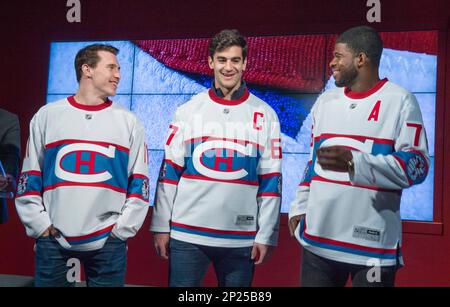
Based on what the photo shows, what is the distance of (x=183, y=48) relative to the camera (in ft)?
11.1

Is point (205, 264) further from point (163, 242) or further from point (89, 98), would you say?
point (89, 98)

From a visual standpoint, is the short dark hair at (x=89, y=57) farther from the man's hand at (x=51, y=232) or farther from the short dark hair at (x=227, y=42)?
the man's hand at (x=51, y=232)

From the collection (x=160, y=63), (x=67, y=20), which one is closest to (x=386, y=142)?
(x=160, y=63)

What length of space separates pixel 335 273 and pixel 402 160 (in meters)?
0.49

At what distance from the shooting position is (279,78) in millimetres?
3252

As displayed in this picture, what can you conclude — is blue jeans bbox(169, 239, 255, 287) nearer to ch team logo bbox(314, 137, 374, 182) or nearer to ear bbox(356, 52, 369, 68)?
ch team logo bbox(314, 137, 374, 182)

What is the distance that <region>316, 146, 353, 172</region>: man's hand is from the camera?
2.14 meters

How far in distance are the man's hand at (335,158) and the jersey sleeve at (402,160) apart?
0.04 meters

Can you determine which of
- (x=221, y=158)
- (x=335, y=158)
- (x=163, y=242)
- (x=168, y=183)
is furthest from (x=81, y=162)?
(x=335, y=158)

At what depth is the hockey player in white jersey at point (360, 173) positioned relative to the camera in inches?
83.7

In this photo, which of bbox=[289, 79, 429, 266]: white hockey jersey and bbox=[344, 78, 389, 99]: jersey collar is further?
bbox=[344, 78, 389, 99]: jersey collar

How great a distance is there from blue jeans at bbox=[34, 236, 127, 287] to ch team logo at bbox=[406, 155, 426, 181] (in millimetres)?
1203

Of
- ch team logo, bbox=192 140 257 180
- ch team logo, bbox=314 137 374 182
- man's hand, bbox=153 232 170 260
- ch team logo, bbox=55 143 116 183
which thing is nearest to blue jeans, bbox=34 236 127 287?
man's hand, bbox=153 232 170 260

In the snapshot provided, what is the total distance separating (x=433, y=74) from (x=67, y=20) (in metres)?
2.07
